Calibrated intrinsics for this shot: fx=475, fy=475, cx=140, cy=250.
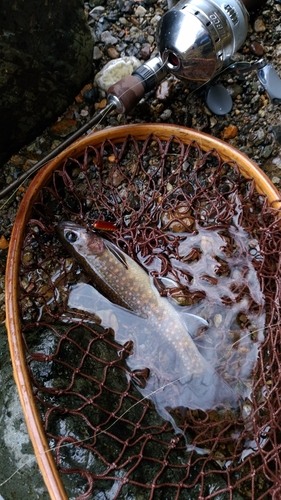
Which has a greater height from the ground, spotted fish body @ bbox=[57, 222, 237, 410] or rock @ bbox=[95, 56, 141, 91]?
rock @ bbox=[95, 56, 141, 91]

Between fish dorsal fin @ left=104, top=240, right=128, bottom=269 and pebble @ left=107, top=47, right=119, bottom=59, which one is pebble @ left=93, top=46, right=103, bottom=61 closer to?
pebble @ left=107, top=47, right=119, bottom=59

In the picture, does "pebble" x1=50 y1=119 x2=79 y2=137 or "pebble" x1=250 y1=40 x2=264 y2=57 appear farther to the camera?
"pebble" x1=250 y1=40 x2=264 y2=57

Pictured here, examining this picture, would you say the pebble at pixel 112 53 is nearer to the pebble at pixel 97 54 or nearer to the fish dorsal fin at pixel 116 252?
the pebble at pixel 97 54

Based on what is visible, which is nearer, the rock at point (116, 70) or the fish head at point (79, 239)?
the fish head at point (79, 239)

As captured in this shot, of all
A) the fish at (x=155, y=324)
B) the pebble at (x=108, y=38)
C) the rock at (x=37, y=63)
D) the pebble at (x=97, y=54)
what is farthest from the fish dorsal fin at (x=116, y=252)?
the pebble at (x=108, y=38)

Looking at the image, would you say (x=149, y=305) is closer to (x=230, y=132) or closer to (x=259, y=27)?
(x=230, y=132)

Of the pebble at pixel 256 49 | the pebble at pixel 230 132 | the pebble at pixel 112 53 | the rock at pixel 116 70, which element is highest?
the pebble at pixel 112 53

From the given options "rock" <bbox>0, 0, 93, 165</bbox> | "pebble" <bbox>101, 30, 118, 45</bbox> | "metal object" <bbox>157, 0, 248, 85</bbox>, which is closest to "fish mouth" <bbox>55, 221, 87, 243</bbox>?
"rock" <bbox>0, 0, 93, 165</bbox>

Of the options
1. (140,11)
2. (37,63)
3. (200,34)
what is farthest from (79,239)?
(140,11)
